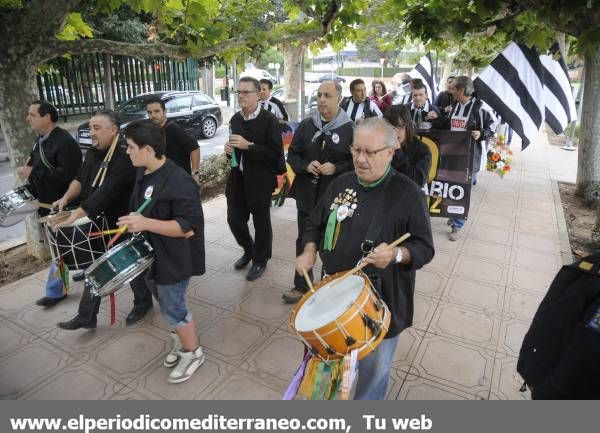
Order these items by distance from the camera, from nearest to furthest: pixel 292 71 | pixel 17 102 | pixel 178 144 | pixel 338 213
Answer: pixel 338 213 < pixel 178 144 < pixel 17 102 < pixel 292 71

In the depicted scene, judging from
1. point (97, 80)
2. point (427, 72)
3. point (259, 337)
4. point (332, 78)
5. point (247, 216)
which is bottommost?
point (259, 337)

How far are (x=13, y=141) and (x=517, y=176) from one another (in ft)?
30.9

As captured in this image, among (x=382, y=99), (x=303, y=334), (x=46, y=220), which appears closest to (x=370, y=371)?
(x=303, y=334)

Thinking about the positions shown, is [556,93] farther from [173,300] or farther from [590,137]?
[173,300]

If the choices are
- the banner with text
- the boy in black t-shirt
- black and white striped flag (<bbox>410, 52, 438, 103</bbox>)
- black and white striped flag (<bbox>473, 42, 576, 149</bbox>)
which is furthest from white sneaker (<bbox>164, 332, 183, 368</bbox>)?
black and white striped flag (<bbox>410, 52, 438, 103</bbox>)

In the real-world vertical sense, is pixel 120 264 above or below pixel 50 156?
below

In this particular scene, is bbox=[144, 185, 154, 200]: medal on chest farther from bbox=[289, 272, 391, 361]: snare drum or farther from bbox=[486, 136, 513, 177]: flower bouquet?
bbox=[486, 136, 513, 177]: flower bouquet

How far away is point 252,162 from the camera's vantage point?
4383 millimetres

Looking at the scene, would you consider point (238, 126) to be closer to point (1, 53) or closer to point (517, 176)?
point (1, 53)

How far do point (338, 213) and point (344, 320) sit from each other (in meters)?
0.65

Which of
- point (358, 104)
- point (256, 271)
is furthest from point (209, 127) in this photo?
point (256, 271)

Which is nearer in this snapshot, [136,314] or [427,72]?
[136,314]

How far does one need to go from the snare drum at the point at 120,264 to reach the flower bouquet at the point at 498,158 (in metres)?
6.24

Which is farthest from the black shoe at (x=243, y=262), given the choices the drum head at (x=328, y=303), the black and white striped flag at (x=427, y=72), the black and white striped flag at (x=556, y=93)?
the black and white striped flag at (x=427, y=72)
